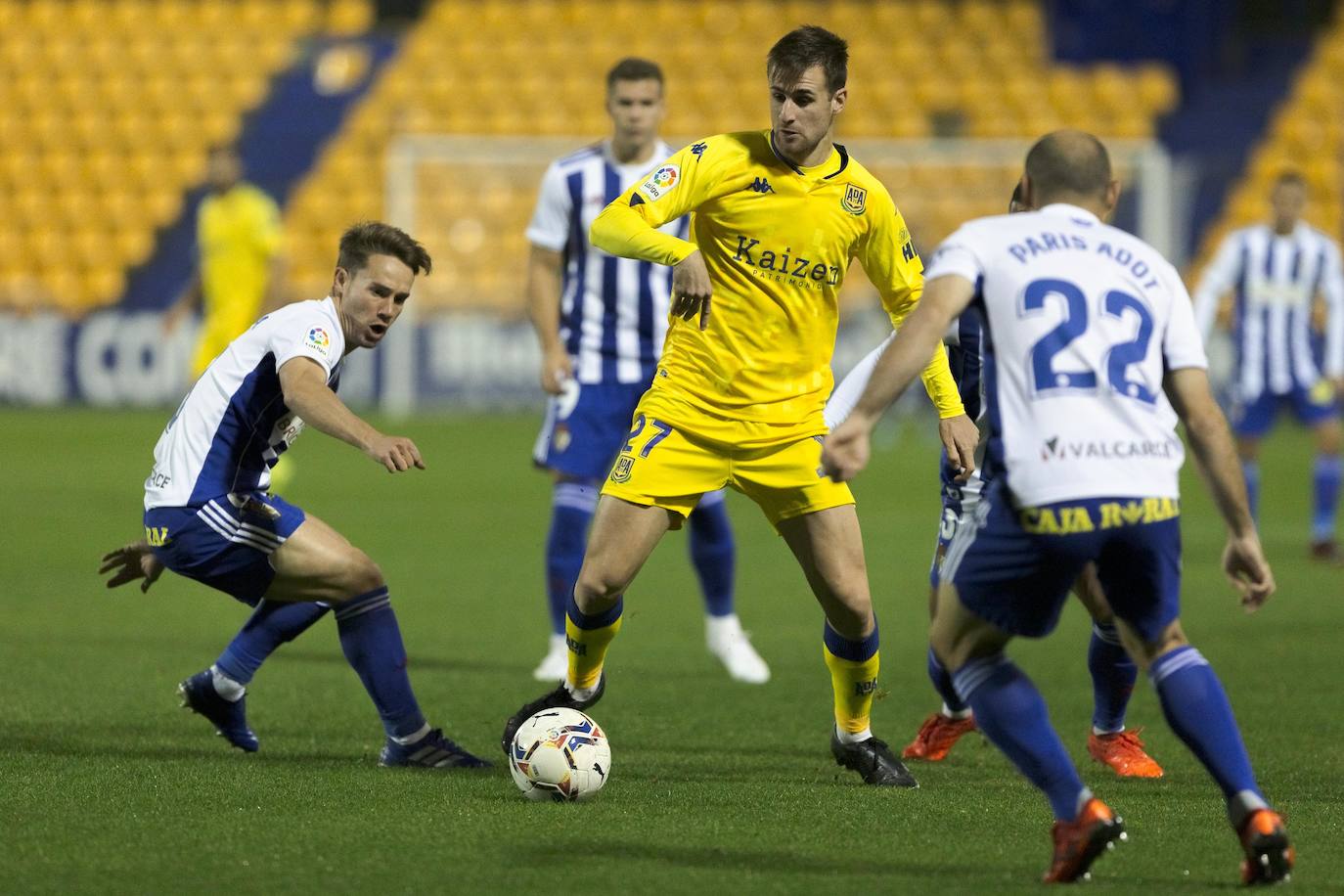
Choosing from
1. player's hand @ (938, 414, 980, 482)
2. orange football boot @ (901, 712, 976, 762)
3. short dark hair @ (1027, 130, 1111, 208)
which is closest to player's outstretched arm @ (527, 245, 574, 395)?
orange football boot @ (901, 712, 976, 762)

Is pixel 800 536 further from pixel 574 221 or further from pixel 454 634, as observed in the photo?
pixel 454 634

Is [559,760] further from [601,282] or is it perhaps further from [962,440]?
[601,282]

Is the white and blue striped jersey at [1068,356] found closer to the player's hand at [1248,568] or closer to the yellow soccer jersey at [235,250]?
the player's hand at [1248,568]

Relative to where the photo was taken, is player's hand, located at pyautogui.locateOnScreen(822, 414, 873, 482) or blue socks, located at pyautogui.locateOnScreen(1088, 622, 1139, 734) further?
blue socks, located at pyautogui.locateOnScreen(1088, 622, 1139, 734)

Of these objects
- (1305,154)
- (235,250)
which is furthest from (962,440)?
(1305,154)

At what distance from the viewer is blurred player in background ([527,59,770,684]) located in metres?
7.49

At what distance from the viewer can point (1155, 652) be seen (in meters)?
4.25

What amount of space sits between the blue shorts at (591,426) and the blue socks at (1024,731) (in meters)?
3.38

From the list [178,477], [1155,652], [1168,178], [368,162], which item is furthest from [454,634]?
[368,162]

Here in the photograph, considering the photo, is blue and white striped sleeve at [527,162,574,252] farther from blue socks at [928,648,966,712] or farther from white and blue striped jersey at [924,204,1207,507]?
white and blue striped jersey at [924,204,1207,507]

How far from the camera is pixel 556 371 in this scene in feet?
24.6

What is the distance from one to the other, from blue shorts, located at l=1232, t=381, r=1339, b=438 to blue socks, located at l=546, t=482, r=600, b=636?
18.4 feet

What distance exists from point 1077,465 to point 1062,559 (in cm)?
20

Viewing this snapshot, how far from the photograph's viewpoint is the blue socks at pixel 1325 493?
1148 cm
